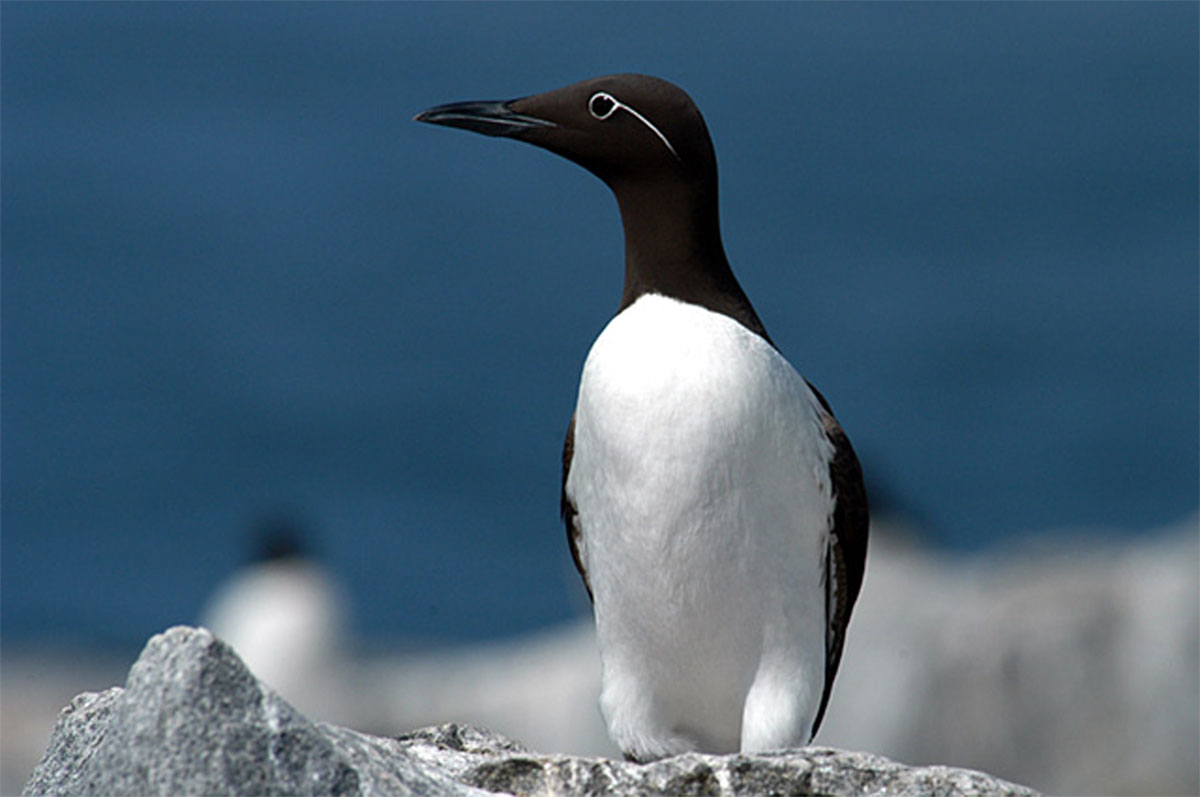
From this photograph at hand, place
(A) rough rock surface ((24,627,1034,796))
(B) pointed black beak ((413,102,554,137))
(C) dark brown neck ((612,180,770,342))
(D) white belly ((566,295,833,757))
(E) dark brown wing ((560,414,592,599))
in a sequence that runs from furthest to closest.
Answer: (E) dark brown wing ((560,414,592,599)) < (B) pointed black beak ((413,102,554,137)) < (C) dark brown neck ((612,180,770,342)) < (D) white belly ((566,295,833,757)) < (A) rough rock surface ((24,627,1034,796))

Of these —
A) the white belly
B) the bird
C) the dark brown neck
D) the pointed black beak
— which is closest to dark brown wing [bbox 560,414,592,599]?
the bird

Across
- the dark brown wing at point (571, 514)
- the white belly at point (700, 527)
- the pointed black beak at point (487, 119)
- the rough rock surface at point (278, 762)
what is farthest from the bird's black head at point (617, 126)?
the rough rock surface at point (278, 762)

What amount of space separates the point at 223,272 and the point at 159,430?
1134 centimetres

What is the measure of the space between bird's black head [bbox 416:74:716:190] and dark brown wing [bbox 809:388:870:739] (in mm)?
864

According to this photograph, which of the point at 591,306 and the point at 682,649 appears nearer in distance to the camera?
the point at 682,649

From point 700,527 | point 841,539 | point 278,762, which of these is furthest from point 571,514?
point 278,762

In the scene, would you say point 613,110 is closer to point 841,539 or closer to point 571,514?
point 571,514

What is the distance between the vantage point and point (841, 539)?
645cm

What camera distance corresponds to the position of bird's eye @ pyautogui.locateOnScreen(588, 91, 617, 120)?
633 centimetres

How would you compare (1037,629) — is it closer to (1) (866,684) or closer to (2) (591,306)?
(1) (866,684)

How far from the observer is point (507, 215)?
45.8 metres

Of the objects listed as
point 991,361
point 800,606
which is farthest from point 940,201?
point 800,606

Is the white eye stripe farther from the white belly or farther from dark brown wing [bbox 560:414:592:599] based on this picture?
dark brown wing [bbox 560:414:592:599]

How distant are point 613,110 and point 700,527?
4.08 ft
